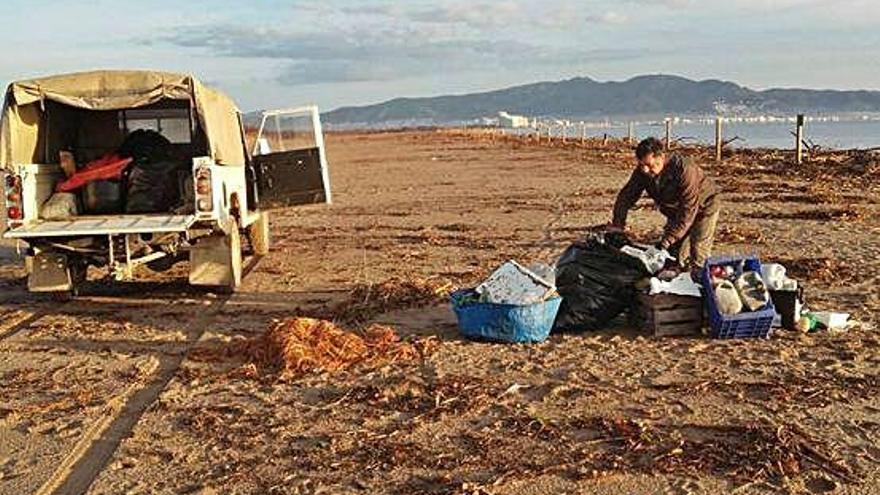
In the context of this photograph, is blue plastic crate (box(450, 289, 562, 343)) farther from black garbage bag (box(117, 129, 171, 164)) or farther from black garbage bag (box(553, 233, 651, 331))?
black garbage bag (box(117, 129, 171, 164))

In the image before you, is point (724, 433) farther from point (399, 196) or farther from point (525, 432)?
point (399, 196)

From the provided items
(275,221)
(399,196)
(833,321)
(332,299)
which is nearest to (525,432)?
(833,321)

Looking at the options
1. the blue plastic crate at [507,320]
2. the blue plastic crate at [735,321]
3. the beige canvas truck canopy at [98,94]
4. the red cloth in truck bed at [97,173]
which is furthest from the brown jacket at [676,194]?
the red cloth in truck bed at [97,173]

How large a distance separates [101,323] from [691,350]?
573 cm

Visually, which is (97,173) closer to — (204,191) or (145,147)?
(145,147)

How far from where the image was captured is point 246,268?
1287cm

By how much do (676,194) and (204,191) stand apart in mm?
4838

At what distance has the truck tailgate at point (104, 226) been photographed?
9797 millimetres

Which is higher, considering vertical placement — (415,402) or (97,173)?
(97,173)

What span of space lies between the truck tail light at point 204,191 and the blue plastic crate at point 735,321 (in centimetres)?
513

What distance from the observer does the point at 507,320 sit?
306 inches

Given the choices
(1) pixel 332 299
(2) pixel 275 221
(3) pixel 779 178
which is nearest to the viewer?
(1) pixel 332 299

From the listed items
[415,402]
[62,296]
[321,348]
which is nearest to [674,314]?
[415,402]

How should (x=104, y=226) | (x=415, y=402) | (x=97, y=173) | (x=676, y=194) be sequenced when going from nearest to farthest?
(x=415, y=402) → (x=676, y=194) → (x=104, y=226) → (x=97, y=173)
